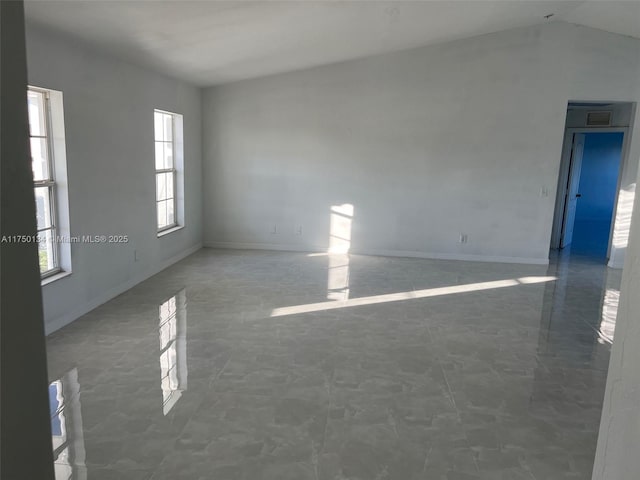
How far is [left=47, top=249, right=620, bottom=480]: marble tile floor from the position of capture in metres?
2.42

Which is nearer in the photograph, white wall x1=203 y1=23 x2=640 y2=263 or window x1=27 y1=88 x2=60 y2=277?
window x1=27 y1=88 x2=60 y2=277

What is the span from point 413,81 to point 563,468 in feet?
18.8

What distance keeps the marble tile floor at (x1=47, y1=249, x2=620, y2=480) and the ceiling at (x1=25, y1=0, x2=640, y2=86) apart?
2490mm

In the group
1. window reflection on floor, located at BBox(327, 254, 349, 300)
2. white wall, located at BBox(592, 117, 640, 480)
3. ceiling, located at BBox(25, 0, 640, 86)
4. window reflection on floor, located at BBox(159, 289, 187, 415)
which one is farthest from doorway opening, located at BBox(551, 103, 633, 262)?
white wall, located at BBox(592, 117, 640, 480)

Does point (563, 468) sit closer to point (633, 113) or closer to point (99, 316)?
point (99, 316)

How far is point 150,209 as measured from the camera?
5.66 metres

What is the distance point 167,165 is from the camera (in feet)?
21.1

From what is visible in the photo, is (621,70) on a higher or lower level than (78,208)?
higher

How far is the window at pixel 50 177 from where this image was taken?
12.6 ft

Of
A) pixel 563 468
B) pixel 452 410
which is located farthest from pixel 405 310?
pixel 563 468

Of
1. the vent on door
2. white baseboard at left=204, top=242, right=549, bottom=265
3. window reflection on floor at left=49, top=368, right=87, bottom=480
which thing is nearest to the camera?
window reflection on floor at left=49, top=368, right=87, bottom=480

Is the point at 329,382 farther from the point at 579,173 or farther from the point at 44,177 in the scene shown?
the point at 579,173

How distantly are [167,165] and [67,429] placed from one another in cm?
442

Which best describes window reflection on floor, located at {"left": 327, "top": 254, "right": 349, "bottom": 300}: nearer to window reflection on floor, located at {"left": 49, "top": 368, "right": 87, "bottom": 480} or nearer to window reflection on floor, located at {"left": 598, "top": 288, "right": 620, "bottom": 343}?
window reflection on floor, located at {"left": 598, "top": 288, "right": 620, "bottom": 343}
